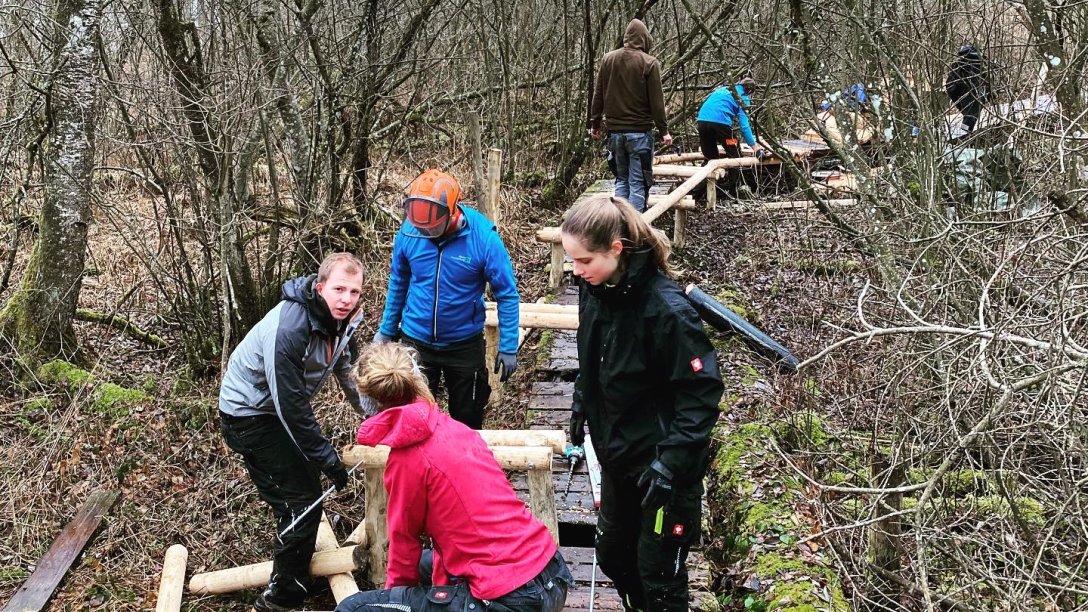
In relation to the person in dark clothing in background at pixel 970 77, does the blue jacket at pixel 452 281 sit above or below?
below

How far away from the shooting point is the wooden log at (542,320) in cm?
609

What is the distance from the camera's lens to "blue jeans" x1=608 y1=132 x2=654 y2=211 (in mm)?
8492

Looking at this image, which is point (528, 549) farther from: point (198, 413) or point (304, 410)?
point (198, 413)

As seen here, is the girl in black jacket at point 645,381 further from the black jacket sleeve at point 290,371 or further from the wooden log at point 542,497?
the black jacket sleeve at point 290,371

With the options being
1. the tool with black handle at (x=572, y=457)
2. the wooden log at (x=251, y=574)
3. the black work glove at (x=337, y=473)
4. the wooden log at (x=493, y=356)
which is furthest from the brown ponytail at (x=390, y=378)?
the wooden log at (x=493, y=356)

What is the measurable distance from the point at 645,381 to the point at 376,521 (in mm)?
2027

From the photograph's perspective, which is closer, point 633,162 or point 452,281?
point 452,281

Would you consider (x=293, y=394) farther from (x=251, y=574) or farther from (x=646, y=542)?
(x=646, y=542)

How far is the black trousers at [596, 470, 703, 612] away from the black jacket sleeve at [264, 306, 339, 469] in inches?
55.6

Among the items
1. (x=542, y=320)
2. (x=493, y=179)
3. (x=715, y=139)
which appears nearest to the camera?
(x=542, y=320)

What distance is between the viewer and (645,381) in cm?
312

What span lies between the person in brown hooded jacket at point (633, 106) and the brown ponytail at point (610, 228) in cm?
536

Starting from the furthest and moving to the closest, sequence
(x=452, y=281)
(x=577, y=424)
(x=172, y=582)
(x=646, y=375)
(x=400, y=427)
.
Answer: (x=452, y=281) < (x=172, y=582) < (x=577, y=424) < (x=646, y=375) < (x=400, y=427)

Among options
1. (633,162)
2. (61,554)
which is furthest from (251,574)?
(633,162)
